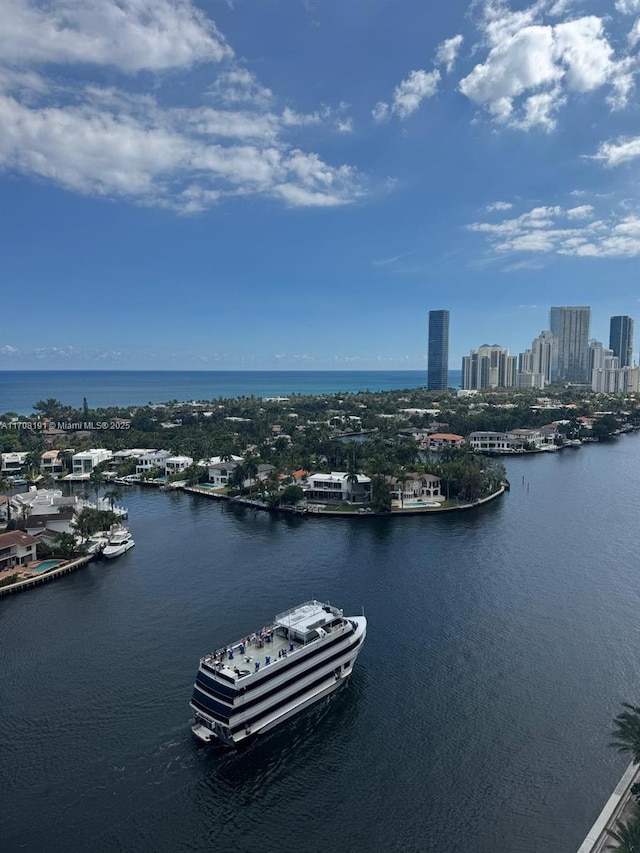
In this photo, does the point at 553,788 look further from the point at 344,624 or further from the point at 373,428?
the point at 373,428

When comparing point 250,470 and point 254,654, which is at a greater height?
point 250,470

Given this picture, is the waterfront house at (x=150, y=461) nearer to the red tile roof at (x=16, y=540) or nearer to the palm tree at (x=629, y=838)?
the red tile roof at (x=16, y=540)

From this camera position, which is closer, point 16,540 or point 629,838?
point 629,838

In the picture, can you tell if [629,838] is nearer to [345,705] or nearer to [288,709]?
[345,705]

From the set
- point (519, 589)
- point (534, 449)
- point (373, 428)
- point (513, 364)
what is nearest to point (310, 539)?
point (519, 589)

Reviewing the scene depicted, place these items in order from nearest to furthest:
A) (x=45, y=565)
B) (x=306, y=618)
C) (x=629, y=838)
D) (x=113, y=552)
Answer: (x=629, y=838) < (x=306, y=618) < (x=45, y=565) < (x=113, y=552)

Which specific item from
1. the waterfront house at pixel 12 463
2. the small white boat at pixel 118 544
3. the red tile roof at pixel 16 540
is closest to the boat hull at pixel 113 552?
the small white boat at pixel 118 544

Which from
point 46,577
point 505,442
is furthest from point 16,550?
point 505,442

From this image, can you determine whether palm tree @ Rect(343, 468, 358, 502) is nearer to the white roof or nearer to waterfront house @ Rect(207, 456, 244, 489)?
waterfront house @ Rect(207, 456, 244, 489)
